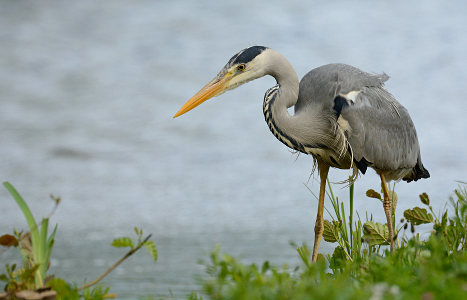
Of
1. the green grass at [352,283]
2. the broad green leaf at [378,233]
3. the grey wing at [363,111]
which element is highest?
the grey wing at [363,111]

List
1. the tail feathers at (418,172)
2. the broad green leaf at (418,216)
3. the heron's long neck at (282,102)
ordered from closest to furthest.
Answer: the broad green leaf at (418,216), the heron's long neck at (282,102), the tail feathers at (418,172)

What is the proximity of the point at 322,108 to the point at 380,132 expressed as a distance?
0.55 m

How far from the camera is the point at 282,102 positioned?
4.59 meters

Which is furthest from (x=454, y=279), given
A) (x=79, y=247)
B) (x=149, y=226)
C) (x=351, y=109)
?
(x=149, y=226)

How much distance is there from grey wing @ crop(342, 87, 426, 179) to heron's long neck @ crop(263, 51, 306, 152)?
342 millimetres

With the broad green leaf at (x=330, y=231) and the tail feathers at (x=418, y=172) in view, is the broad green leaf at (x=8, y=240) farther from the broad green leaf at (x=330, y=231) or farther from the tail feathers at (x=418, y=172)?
the tail feathers at (x=418, y=172)

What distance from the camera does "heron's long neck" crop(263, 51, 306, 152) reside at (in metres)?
4.58

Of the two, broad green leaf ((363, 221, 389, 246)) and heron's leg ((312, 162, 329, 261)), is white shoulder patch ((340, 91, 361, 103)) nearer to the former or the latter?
heron's leg ((312, 162, 329, 261))

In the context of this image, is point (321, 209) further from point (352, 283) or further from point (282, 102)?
point (352, 283)

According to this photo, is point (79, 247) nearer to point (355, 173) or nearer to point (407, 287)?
point (355, 173)

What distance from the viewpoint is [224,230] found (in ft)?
33.4

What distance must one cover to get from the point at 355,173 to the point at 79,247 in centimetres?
545

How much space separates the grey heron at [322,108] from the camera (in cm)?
461

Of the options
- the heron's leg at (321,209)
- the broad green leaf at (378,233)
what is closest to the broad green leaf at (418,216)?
the broad green leaf at (378,233)
